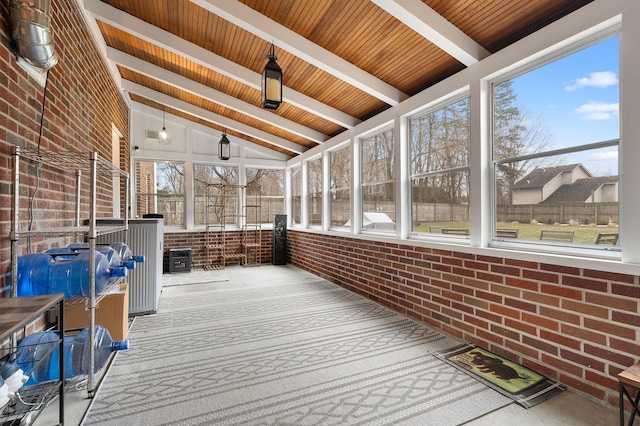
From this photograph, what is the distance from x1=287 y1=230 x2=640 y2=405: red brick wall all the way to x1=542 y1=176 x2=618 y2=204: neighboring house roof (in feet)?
1.85

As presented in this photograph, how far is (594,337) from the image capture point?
2096 millimetres

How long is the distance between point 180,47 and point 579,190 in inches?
183

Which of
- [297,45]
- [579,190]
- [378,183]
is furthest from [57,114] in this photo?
[579,190]

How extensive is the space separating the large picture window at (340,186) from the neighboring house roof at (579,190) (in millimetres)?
3250

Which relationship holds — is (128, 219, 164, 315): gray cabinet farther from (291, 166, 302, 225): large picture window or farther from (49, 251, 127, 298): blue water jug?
(291, 166, 302, 225): large picture window

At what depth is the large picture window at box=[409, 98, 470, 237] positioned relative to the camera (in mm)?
3299

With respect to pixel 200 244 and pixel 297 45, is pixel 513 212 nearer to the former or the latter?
pixel 297 45

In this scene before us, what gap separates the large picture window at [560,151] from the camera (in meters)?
2.20

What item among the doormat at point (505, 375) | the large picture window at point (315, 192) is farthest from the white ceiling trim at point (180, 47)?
the doormat at point (505, 375)

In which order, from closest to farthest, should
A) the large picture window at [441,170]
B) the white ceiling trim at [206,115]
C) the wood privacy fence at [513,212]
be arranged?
the wood privacy fence at [513,212], the large picture window at [441,170], the white ceiling trim at [206,115]

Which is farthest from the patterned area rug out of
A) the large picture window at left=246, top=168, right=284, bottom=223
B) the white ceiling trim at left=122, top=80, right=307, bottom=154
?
the large picture window at left=246, top=168, right=284, bottom=223

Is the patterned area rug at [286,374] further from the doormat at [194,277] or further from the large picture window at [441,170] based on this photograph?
the doormat at [194,277]

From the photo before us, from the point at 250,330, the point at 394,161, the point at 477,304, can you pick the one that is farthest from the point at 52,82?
the point at 477,304

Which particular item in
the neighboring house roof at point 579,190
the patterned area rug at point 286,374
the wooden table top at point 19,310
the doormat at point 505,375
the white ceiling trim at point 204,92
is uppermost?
the white ceiling trim at point 204,92
